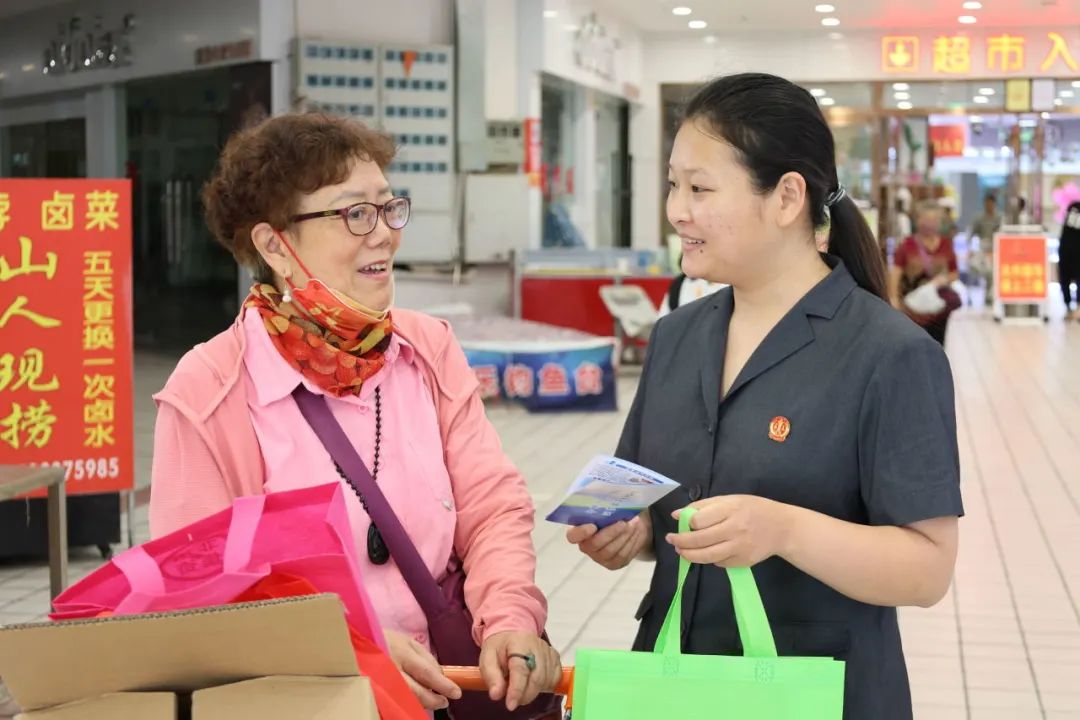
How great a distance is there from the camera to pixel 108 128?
1113 cm

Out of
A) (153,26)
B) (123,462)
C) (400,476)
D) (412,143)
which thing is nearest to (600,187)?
(412,143)

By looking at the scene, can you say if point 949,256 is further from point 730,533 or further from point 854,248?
point 730,533

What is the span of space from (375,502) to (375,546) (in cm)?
6

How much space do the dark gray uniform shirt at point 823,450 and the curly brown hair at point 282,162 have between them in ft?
2.06

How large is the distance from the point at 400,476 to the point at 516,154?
1165 centimetres

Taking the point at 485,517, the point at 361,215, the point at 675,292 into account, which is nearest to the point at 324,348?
the point at 361,215

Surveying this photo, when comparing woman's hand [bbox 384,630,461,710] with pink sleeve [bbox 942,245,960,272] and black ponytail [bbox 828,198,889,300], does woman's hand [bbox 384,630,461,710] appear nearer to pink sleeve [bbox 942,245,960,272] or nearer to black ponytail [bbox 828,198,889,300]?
black ponytail [bbox 828,198,889,300]

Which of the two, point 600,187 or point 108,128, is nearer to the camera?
point 108,128

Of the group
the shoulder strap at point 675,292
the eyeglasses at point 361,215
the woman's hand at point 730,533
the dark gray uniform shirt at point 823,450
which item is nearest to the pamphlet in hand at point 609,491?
the woman's hand at point 730,533

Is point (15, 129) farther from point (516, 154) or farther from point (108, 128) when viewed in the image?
point (516, 154)

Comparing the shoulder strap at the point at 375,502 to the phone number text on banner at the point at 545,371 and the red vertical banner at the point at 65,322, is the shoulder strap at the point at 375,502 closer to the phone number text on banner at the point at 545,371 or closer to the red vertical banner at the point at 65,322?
the red vertical banner at the point at 65,322

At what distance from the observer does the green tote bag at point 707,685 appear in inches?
63.6

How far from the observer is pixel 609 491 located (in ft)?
5.70

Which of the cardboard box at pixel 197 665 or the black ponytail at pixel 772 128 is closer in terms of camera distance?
the cardboard box at pixel 197 665
